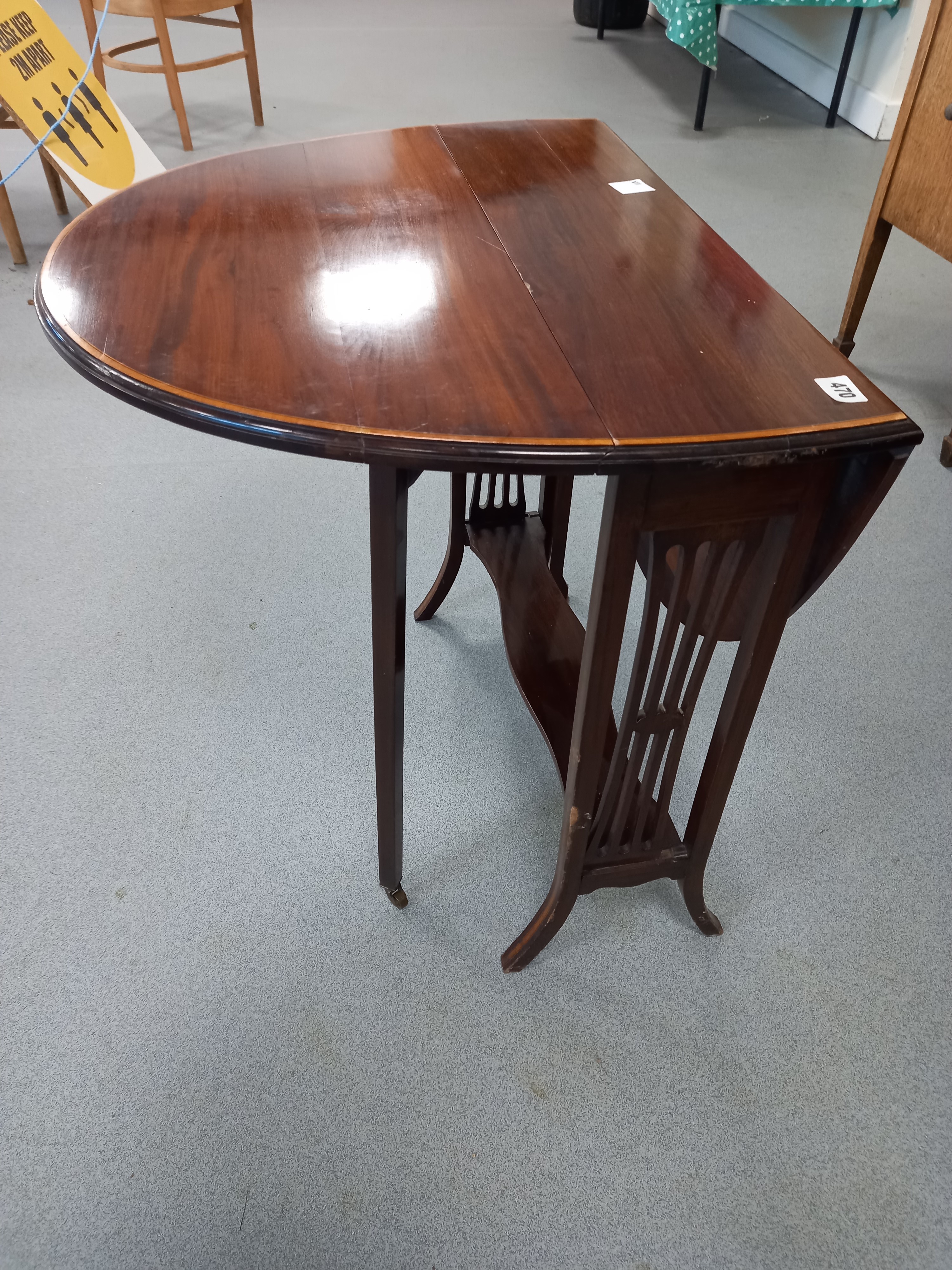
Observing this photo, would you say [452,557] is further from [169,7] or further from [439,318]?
[169,7]

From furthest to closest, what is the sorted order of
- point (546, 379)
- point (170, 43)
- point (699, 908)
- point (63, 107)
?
point (170, 43), point (63, 107), point (699, 908), point (546, 379)

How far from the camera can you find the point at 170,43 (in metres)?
3.58

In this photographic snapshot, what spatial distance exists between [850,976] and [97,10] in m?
3.93

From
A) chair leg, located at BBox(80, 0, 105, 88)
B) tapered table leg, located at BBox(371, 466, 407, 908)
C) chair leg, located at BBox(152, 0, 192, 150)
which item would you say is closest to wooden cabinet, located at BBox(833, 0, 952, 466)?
tapered table leg, located at BBox(371, 466, 407, 908)

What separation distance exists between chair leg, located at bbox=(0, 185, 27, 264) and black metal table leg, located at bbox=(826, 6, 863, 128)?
3122 millimetres

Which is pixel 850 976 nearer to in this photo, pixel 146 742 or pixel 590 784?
pixel 590 784

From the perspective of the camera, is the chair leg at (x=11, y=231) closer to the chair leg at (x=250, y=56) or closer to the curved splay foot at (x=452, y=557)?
the chair leg at (x=250, y=56)

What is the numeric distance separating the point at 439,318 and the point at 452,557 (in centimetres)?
76

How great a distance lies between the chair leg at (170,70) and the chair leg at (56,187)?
0.64 m

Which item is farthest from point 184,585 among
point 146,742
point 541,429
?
point 541,429

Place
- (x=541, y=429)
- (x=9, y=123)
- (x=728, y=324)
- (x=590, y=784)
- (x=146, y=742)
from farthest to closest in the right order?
1. (x=9, y=123)
2. (x=146, y=742)
3. (x=590, y=784)
4. (x=728, y=324)
5. (x=541, y=429)

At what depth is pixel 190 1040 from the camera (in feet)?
3.89

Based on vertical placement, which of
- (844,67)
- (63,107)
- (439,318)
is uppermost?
(439,318)

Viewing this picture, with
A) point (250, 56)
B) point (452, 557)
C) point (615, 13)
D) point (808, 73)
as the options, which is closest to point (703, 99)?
point (808, 73)
